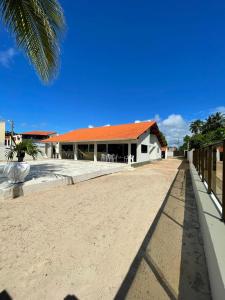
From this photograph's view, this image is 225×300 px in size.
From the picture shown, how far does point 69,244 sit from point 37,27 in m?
4.93

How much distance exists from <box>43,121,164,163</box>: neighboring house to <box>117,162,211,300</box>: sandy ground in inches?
590

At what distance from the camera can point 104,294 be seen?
7.63 feet

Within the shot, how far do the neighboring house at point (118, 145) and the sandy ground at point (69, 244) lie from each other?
547 inches

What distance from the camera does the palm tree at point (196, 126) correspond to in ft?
211

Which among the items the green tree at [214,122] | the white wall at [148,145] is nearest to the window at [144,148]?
the white wall at [148,145]

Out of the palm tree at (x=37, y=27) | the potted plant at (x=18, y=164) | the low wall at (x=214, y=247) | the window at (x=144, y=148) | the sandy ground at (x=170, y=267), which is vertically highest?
the palm tree at (x=37, y=27)

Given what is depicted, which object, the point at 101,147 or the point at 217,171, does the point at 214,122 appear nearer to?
the point at 101,147

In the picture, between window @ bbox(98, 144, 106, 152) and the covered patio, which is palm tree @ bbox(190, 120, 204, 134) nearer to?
the covered patio

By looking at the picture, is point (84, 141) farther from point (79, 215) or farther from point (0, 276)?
point (0, 276)

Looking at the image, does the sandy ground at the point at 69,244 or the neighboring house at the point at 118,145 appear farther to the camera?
the neighboring house at the point at 118,145

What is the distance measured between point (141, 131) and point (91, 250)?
704 inches

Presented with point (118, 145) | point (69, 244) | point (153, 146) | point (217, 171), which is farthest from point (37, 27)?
point (153, 146)

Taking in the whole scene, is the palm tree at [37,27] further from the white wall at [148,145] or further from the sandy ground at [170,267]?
the white wall at [148,145]

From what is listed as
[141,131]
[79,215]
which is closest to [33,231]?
[79,215]
